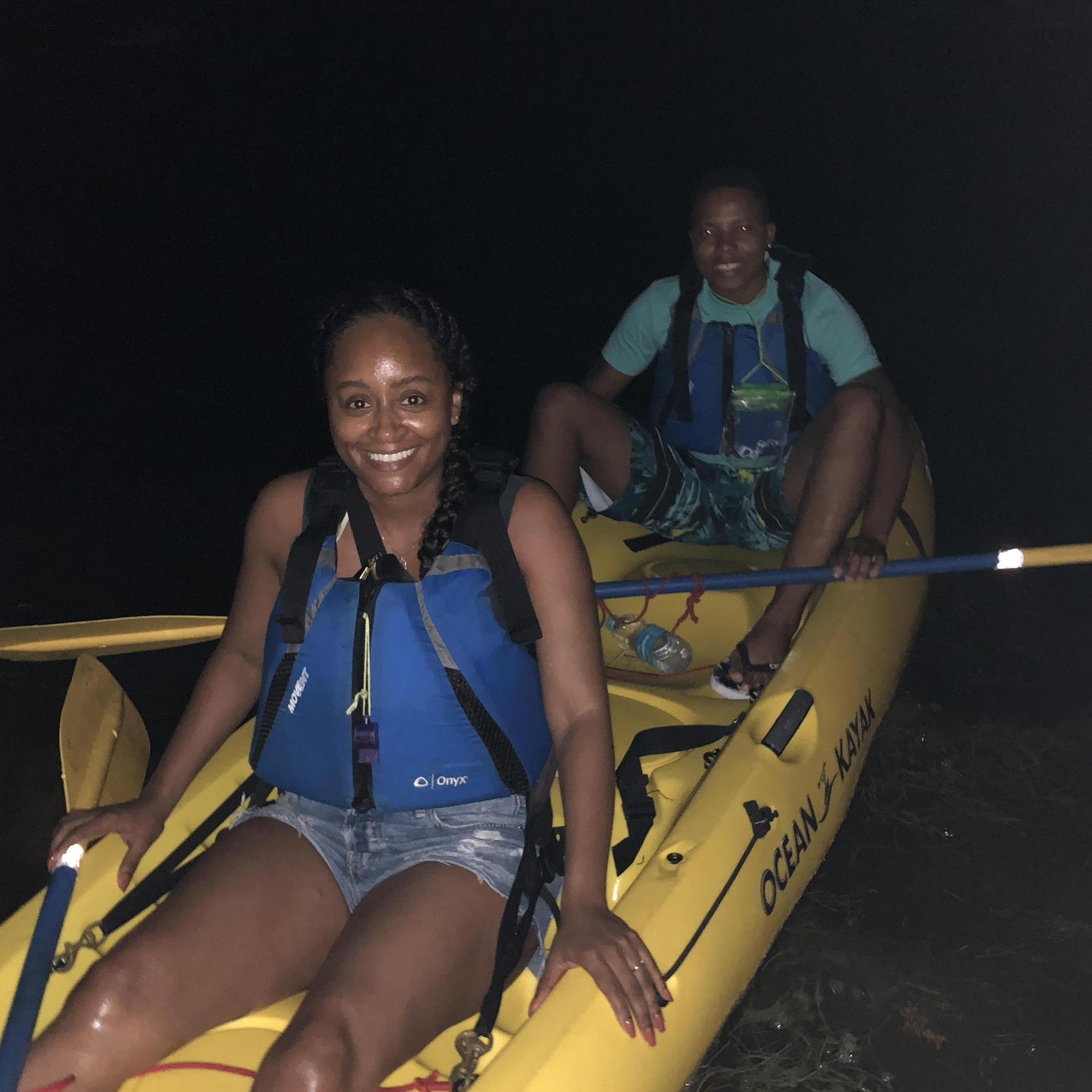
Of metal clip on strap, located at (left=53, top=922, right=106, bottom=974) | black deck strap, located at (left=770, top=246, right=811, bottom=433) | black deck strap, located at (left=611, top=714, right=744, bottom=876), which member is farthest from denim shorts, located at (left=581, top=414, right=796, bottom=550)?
metal clip on strap, located at (left=53, top=922, right=106, bottom=974)

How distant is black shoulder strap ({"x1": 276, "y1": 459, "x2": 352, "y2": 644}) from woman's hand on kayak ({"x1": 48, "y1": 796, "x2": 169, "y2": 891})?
0.35 meters

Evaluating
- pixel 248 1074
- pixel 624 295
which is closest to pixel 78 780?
pixel 248 1074

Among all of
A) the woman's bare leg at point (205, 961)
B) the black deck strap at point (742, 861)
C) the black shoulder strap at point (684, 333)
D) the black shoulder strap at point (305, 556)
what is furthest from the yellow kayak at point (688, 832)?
the black shoulder strap at point (305, 556)

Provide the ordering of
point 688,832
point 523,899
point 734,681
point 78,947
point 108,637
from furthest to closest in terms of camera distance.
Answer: point 108,637
point 734,681
point 688,832
point 78,947
point 523,899

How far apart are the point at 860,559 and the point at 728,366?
639 millimetres

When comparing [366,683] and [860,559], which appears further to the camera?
[860,559]

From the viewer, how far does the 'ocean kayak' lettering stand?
2186 mm

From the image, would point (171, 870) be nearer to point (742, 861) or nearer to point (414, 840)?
point (414, 840)

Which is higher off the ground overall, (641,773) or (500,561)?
(500,561)

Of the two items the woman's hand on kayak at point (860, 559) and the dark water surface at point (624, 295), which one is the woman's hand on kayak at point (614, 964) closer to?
the dark water surface at point (624, 295)

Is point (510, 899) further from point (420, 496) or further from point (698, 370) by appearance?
point (698, 370)

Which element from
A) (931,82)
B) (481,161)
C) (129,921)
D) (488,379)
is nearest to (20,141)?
(481,161)

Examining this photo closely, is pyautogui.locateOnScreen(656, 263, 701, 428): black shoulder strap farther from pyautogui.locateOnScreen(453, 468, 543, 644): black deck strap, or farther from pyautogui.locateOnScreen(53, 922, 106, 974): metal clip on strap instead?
pyautogui.locateOnScreen(53, 922, 106, 974): metal clip on strap

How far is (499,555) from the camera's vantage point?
1.76 meters
